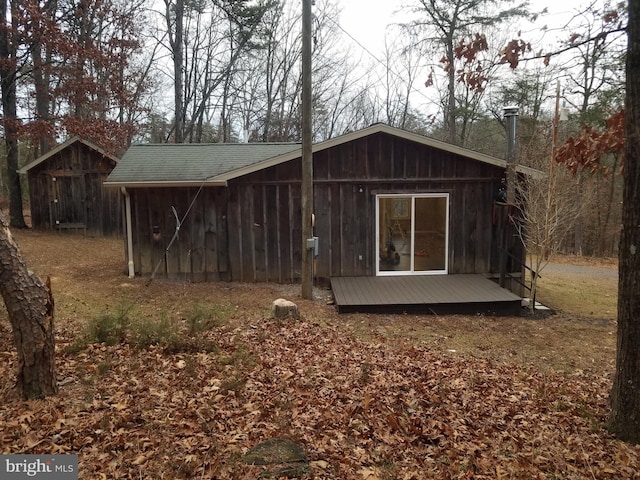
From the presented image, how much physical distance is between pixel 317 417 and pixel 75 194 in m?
16.2

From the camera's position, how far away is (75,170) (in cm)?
1642

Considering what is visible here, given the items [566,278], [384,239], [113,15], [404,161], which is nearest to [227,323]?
[384,239]

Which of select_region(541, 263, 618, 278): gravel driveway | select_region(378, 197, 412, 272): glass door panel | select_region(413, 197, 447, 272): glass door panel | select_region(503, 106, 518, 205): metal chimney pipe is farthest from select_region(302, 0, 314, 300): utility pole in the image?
select_region(541, 263, 618, 278): gravel driveway

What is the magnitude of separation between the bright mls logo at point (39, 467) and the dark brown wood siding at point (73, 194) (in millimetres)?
15263

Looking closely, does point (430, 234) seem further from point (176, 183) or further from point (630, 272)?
point (630, 272)

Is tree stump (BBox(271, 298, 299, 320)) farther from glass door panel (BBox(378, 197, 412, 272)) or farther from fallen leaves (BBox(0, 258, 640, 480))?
glass door panel (BBox(378, 197, 412, 272))

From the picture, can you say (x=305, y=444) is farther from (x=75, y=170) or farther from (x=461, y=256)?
(x=75, y=170)

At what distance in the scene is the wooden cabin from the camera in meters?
9.91

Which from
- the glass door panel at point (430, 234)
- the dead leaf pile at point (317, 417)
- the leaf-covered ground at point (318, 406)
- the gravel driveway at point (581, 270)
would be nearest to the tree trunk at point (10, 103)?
the leaf-covered ground at point (318, 406)

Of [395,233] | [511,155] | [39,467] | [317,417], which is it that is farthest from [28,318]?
[511,155]

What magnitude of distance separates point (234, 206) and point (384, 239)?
3505 millimetres

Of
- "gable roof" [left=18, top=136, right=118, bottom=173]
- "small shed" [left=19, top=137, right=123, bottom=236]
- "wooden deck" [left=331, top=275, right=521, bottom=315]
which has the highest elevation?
"gable roof" [left=18, top=136, right=118, bottom=173]

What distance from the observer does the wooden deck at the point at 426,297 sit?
27.0 ft

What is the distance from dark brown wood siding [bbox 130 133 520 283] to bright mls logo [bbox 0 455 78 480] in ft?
24.5
